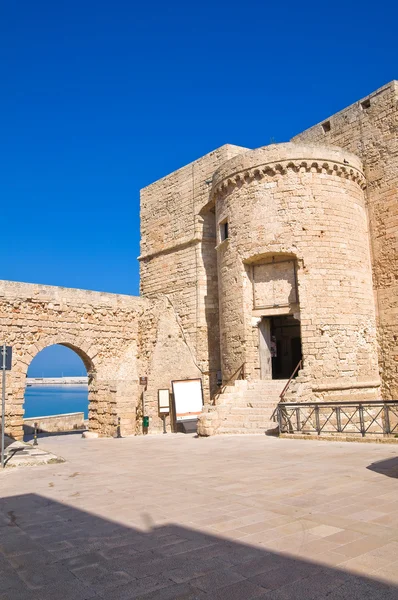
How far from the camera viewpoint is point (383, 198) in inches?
599

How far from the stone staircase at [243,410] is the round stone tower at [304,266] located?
0.82 metres

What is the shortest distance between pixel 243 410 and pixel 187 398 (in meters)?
3.34

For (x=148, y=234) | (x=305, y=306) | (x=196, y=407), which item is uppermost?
(x=148, y=234)

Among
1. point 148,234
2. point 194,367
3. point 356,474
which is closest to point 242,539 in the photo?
point 356,474

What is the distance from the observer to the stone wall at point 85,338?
15258mm

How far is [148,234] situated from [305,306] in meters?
9.53

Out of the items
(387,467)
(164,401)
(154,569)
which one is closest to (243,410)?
(164,401)

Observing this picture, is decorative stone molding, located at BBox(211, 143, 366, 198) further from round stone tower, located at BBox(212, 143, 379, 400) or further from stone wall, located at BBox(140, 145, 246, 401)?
stone wall, located at BBox(140, 145, 246, 401)

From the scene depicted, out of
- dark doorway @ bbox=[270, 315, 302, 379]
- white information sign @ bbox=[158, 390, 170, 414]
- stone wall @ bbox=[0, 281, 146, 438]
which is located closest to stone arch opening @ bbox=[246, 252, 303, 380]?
white information sign @ bbox=[158, 390, 170, 414]

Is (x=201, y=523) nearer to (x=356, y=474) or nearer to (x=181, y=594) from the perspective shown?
(x=181, y=594)

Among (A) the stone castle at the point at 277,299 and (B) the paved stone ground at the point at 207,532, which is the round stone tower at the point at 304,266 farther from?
(B) the paved stone ground at the point at 207,532

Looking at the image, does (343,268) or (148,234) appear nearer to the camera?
(343,268)

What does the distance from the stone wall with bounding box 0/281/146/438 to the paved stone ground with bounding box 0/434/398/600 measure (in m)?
8.40

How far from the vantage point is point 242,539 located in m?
3.68
